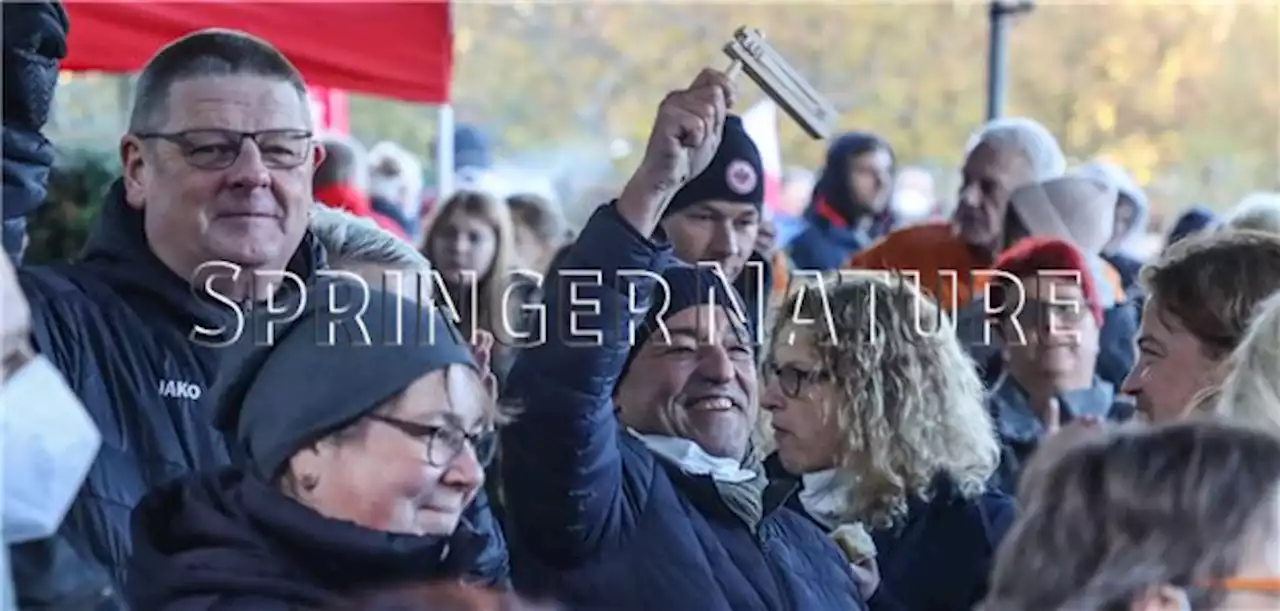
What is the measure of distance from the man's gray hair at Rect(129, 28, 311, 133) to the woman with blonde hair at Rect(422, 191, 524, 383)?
2.15 meters

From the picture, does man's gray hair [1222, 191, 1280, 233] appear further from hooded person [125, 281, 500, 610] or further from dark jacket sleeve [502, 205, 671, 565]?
hooded person [125, 281, 500, 610]

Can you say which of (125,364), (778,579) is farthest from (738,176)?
(125,364)

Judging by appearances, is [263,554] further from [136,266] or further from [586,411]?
[136,266]

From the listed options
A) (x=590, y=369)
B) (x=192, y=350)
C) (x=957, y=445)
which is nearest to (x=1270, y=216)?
(x=957, y=445)

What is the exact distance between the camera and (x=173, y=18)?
5.10 meters

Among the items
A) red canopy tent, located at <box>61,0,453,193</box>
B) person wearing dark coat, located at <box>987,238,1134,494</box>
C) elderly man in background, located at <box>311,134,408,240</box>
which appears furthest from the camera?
elderly man in background, located at <box>311,134,408,240</box>

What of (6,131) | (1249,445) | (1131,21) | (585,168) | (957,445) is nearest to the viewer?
(1249,445)

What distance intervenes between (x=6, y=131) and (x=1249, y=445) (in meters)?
1.82

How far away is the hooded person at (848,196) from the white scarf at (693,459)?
13.1 ft

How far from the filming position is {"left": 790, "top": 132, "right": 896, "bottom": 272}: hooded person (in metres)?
7.46

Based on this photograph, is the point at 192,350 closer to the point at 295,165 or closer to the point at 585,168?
the point at 295,165

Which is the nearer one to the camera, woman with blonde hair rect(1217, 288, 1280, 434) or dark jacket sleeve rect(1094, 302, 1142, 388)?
woman with blonde hair rect(1217, 288, 1280, 434)

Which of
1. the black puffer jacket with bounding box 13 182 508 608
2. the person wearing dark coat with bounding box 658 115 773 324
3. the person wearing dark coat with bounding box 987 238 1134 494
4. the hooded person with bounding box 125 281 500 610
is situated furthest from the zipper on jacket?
the person wearing dark coat with bounding box 987 238 1134 494

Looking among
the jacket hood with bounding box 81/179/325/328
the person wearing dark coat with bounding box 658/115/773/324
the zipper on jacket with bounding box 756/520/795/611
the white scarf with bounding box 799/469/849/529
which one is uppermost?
the person wearing dark coat with bounding box 658/115/773/324
